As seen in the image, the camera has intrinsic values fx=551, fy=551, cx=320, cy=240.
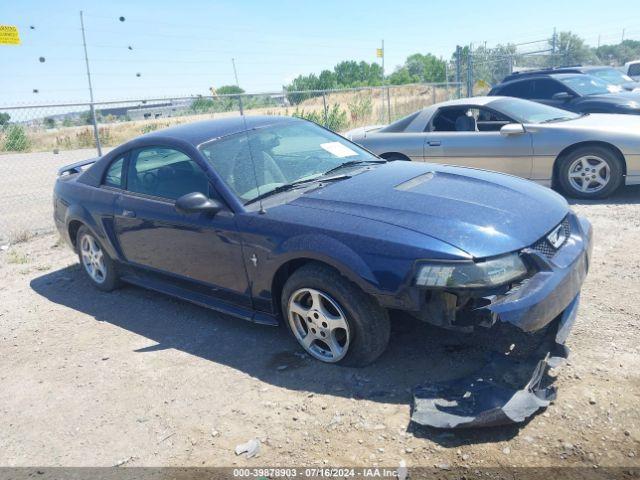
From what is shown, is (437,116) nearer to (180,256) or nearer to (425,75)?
(180,256)

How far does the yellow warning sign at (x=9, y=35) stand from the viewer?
8852mm

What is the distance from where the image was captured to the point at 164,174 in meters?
4.43

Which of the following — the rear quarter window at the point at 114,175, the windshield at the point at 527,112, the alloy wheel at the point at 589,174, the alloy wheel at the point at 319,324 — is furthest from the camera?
the windshield at the point at 527,112

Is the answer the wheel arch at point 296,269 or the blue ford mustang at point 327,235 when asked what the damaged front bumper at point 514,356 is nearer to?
the blue ford mustang at point 327,235

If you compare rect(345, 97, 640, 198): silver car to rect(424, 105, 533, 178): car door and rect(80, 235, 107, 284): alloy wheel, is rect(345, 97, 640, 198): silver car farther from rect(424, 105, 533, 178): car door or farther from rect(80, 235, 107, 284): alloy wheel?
rect(80, 235, 107, 284): alloy wheel

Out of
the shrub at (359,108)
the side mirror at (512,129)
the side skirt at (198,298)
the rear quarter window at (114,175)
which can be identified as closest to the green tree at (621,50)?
the shrub at (359,108)

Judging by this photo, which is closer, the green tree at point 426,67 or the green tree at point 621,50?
the green tree at point 426,67

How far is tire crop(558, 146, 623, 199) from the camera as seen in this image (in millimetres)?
6722

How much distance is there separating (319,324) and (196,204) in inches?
45.3

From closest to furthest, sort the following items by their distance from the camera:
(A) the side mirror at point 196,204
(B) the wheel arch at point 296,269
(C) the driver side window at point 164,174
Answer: (B) the wheel arch at point 296,269 < (A) the side mirror at point 196,204 < (C) the driver side window at point 164,174

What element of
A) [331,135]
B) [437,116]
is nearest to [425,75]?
[437,116]

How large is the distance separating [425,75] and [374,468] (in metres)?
50.0

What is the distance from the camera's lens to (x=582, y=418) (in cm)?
281

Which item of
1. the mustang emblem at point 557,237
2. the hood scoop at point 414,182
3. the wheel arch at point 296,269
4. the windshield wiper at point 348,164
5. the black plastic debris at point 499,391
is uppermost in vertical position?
the windshield wiper at point 348,164
